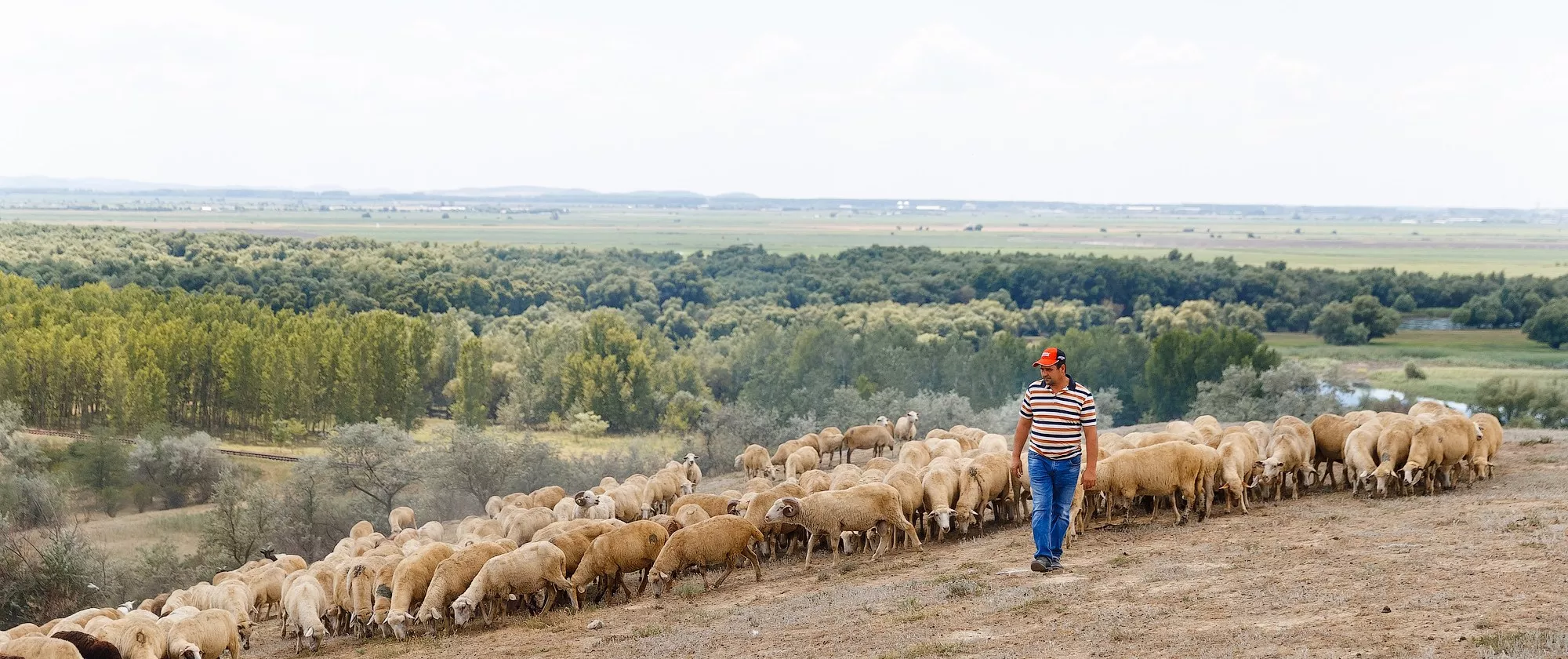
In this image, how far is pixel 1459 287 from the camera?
9250 centimetres

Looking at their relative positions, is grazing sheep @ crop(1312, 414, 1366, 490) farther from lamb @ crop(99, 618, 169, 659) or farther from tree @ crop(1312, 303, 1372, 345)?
tree @ crop(1312, 303, 1372, 345)

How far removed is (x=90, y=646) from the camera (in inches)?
514

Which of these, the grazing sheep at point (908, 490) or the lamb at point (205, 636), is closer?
the lamb at point (205, 636)

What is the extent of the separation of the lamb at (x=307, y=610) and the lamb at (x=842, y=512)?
19.0 feet

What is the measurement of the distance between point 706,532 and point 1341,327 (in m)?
76.1

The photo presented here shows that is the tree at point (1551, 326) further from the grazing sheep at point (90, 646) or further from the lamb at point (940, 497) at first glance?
the grazing sheep at point (90, 646)

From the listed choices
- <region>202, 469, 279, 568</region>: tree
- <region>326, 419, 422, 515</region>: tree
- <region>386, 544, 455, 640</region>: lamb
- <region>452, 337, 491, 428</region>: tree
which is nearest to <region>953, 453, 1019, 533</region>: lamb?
<region>386, 544, 455, 640</region>: lamb

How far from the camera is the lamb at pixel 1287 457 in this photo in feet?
58.0

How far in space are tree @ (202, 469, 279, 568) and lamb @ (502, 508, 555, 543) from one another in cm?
1563

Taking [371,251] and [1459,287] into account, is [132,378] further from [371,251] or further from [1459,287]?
[1459,287]

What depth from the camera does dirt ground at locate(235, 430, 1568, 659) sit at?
1022 cm

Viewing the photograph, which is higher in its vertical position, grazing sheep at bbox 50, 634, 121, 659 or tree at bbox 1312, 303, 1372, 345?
grazing sheep at bbox 50, 634, 121, 659

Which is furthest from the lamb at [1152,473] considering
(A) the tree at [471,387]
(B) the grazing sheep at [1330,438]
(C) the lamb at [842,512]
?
(A) the tree at [471,387]

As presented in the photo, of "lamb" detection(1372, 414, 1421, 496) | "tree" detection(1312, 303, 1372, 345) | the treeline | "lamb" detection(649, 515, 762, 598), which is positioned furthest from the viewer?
the treeline
